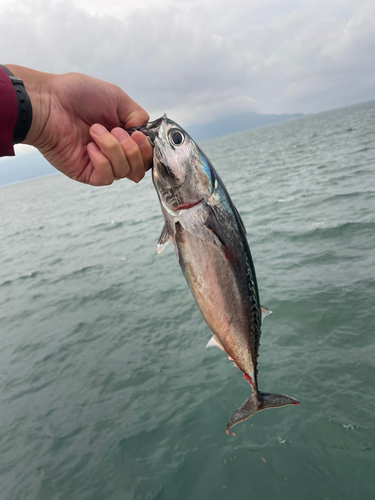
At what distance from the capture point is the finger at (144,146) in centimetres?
240

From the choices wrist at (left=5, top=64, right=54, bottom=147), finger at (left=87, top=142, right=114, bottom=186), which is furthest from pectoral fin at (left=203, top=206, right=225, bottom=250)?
wrist at (left=5, top=64, right=54, bottom=147)

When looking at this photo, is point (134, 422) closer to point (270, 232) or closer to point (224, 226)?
point (224, 226)

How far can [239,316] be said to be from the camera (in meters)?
2.27

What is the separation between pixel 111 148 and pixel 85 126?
2.45 ft

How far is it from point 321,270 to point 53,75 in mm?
6988

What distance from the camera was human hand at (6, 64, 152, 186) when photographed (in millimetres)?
2449

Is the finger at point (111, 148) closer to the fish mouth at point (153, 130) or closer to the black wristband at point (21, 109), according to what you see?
the fish mouth at point (153, 130)

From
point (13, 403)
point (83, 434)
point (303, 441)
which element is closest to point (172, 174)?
point (303, 441)

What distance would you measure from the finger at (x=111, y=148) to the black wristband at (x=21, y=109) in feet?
1.45

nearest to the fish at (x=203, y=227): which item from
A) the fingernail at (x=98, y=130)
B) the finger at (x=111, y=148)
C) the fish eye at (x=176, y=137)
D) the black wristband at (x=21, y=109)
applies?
the fish eye at (x=176, y=137)

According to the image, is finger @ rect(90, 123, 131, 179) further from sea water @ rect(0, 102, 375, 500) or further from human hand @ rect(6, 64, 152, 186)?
sea water @ rect(0, 102, 375, 500)

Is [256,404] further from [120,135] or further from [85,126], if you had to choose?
[85,126]

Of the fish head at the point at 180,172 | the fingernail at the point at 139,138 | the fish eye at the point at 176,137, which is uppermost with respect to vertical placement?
the fingernail at the point at 139,138

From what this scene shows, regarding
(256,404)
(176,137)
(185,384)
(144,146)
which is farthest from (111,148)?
(185,384)
